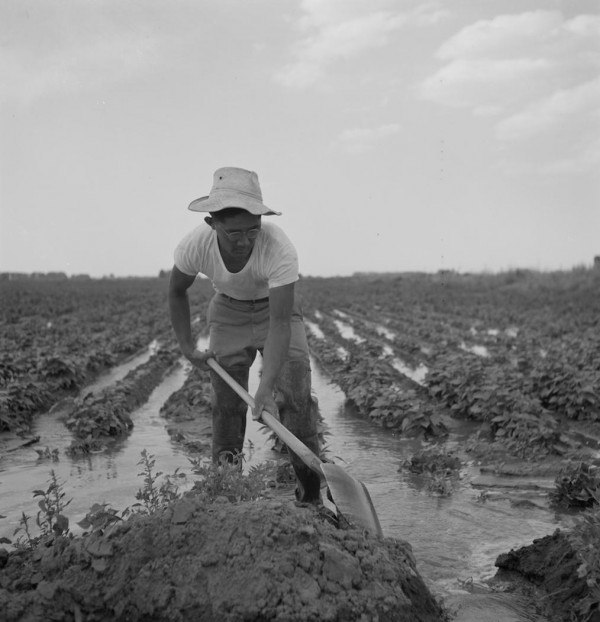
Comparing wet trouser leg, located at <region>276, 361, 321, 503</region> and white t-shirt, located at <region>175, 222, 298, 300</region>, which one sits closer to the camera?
white t-shirt, located at <region>175, 222, 298, 300</region>

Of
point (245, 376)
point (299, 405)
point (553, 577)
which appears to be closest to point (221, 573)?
point (299, 405)

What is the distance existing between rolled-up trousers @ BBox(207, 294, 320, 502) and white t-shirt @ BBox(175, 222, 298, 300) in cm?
12

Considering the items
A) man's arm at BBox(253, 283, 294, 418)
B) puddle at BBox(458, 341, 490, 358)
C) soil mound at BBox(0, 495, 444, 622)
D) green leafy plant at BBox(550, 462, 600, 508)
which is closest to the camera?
soil mound at BBox(0, 495, 444, 622)

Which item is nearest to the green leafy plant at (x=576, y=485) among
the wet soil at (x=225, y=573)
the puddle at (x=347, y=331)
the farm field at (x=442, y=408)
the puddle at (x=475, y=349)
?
the farm field at (x=442, y=408)

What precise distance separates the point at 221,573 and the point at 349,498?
73cm

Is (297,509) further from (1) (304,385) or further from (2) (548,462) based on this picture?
(2) (548,462)

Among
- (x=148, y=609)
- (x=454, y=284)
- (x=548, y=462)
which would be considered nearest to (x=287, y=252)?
(x=148, y=609)

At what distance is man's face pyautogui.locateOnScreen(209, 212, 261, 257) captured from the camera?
3.39m

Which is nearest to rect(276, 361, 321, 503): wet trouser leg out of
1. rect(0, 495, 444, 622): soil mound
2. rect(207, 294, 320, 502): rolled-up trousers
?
rect(207, 294, 320, 502): rolled-up trousers

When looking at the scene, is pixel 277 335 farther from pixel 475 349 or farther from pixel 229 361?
pixel 475 349

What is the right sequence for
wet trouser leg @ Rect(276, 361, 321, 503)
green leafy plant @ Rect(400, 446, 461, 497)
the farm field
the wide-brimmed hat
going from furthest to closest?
green leafy plant @ Rect(400, 446, 461, 497)
the farm field
wet trouser leg @ Rect(276, 361, 321, 503)
the wide-brimmed hat

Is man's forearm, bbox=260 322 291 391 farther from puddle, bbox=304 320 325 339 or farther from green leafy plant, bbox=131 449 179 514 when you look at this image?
puddle, bbox=304 320 325 339

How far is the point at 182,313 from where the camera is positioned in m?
4.06

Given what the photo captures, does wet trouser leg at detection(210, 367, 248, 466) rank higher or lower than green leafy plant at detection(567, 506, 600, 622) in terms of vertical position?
higher
